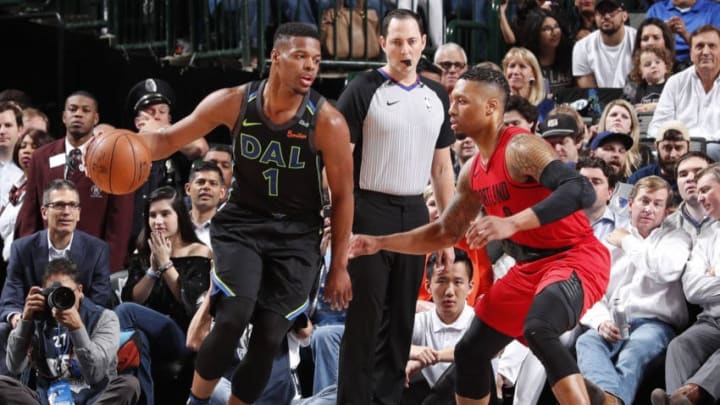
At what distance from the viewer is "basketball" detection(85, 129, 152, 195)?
224 inches

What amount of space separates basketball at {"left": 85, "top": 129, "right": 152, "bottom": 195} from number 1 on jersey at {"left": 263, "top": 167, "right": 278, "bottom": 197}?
583mm

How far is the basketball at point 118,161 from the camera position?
5.70 meters

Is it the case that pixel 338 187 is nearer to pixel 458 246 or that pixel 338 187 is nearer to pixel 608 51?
pixel 458 246

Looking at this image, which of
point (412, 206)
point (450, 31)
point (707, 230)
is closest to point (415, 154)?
point (412, 206)

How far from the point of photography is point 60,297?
711cm

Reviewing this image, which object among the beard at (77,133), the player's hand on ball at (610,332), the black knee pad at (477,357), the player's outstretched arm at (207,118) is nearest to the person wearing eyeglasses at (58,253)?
the beard at (77,133)

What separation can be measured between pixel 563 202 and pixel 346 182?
1.01 m

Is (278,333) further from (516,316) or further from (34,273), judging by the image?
(34,273)

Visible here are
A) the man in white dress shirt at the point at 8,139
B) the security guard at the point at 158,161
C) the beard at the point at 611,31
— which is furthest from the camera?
the beard at the point at 611,31

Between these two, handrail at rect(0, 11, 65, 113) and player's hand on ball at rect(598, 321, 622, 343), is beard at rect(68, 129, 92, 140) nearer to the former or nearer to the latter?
handrail at rect(0, 11, 65, 113)

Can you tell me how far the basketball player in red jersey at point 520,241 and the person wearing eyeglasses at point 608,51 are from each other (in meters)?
3.97

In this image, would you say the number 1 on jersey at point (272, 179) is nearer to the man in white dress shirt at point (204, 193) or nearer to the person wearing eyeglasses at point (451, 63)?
the man in white dress shirt at point (204, 193)

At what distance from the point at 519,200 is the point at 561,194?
0.44 metres

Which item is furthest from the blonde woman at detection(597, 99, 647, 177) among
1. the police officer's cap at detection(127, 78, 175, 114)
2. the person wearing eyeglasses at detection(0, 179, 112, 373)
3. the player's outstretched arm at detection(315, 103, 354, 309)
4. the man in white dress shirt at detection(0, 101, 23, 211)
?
the man in white dress shirt at detection(0, 101, 23, 211)
